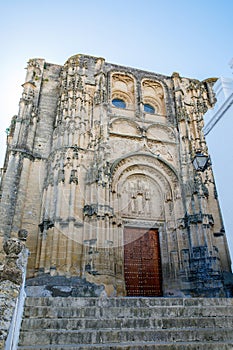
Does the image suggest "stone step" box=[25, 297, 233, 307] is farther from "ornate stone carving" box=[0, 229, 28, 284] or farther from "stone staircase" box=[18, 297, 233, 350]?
"ornate stone carving" box=[0, 229, 28, 284]

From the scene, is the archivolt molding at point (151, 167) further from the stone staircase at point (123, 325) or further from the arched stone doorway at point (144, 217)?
the stone staircase at point (123, 325)

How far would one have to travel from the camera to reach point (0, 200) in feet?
37.5

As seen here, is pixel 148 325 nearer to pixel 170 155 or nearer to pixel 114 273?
pixel 114 273

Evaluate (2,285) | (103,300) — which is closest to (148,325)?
(103,300)

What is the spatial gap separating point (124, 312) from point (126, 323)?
1.20 feet

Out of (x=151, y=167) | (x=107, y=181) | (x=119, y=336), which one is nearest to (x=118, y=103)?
(x=151, y=167)

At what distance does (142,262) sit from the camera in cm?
1205

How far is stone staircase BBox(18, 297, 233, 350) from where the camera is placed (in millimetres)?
4625

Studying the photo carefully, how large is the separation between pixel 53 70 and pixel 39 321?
46.8 ft

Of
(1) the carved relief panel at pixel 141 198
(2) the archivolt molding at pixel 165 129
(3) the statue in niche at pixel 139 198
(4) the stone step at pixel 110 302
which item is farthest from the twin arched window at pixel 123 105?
(4) the stone step at pixel 110 302

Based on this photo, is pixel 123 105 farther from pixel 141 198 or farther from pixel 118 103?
pixel 141 198

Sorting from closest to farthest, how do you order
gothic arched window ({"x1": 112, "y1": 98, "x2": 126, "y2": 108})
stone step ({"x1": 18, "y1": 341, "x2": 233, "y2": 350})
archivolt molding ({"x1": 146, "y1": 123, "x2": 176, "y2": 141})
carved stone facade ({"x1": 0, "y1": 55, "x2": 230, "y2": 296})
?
stone step ({"x1": 18, "y1": 341, "x2": 233, "y2": 350}) < carved stone facade ({"x1": 0, "y1": 55, "x2": 230, "y2": 296}) < archivolt molding ({"x1": 146, "y1": 123, "x2": 176, "y2": 141}) < gothic arched window ({"x1": 112, "y1": 98, "x2": 126, "y2": 108})

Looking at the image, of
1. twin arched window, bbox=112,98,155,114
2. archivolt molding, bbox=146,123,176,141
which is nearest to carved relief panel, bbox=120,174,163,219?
archivolt molding, bbox=146,123,176,141

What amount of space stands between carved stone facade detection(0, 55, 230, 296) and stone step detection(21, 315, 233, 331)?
4.81m
